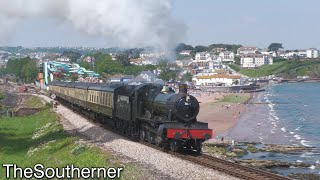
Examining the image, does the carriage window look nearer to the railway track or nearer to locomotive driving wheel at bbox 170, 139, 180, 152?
the railway track

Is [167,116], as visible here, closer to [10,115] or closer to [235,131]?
[235,131]

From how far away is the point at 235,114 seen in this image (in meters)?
94.8

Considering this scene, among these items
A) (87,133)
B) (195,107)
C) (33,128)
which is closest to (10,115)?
(33,128)

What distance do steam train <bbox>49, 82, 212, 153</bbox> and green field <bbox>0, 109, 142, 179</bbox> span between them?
326cm

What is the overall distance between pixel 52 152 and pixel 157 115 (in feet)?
20.8

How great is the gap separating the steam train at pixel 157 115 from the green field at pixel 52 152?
3.26 meters

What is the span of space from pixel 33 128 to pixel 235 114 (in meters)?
52.4

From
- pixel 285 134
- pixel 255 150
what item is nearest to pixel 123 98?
pixel 255 150

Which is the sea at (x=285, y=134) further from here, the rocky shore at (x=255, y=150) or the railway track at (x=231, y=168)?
the railway track at (x=231, y=168)

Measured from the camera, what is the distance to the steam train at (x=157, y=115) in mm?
25562

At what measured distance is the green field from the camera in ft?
74.5

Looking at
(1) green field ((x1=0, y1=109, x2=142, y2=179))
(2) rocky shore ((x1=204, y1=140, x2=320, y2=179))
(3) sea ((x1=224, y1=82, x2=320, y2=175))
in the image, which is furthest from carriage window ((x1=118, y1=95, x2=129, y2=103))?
(3) sea ((x1=224, y1=82, x2=320, y2=175))

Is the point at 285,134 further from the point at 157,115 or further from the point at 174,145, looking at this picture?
the point at 174,145

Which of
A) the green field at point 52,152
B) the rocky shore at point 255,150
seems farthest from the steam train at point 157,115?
the rocky shore at point 255,150
